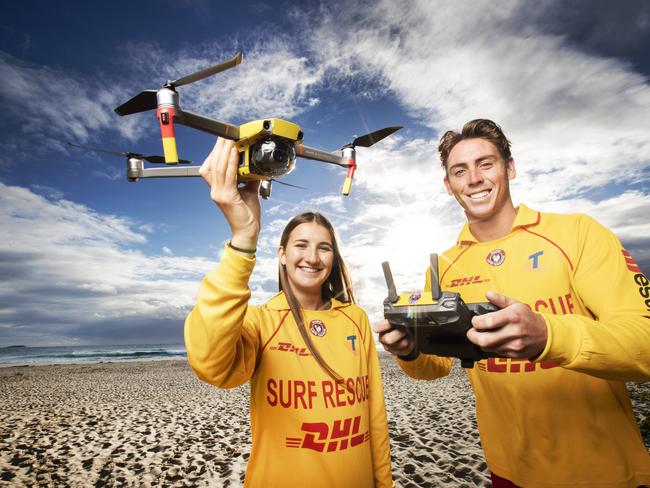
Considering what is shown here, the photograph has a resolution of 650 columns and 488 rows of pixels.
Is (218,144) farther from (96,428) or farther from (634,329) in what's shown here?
(96,428)

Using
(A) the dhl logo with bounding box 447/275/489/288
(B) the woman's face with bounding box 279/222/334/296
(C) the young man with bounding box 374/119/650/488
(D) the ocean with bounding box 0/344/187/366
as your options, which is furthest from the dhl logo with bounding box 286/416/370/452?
(D) the ocean with bounding box 0/344/187/366

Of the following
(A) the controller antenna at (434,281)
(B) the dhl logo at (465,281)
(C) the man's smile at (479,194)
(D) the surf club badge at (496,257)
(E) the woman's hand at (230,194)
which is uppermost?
(C) the man's smile at (479,194)

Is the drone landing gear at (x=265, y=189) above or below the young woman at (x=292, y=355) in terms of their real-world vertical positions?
above

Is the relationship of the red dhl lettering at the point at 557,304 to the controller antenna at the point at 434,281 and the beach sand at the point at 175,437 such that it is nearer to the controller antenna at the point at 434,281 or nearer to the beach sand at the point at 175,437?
the controller antenna at the point at 434,281

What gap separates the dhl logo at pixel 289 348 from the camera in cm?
249

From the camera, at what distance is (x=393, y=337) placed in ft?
6.46

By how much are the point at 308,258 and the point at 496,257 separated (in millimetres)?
1412

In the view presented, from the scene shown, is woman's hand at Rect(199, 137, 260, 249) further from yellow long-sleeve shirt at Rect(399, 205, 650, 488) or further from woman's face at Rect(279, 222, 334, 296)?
yellow long-sleeve shirt at Rect(399, 205, 650, 488)

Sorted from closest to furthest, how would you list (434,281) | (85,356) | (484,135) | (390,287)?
(434,281), (390,287), (484,135), (85,356)

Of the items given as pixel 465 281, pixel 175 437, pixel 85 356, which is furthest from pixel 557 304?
pixel 85 356

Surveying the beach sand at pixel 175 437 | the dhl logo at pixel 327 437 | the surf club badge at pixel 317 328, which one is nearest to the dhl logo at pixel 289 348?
the surf club badge at pixel 317 328

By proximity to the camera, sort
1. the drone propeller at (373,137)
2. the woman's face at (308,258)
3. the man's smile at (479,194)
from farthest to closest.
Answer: the drone propeller at (373,137) < the woman's face at (308,258) < the man's smile at (479,194)

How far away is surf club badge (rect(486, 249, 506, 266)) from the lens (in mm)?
2516

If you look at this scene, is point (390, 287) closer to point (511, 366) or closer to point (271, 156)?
point (271, 156)
